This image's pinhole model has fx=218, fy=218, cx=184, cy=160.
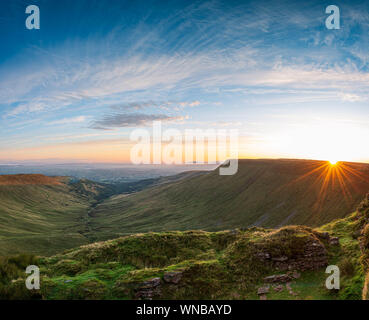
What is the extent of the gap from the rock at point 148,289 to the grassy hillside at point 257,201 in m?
80.4

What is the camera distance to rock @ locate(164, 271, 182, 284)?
55.6 feet

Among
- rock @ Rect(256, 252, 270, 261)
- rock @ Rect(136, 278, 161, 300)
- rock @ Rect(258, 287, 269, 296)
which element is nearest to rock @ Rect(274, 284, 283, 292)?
rock @ Rect(258, 287, 269, 296)

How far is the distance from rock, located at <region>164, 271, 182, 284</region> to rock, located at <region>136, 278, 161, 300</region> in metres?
0.82

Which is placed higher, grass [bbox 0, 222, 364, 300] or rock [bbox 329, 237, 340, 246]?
rock [bbox 329, 237, 340, 246]

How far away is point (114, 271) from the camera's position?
19328mm

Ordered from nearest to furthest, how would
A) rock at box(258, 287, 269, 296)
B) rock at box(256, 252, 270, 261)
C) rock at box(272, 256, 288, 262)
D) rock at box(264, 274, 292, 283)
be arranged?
1. rock at box(258, 287, 269, 296)
2. rock at box(264, 274, 292, 283)
3. rock at box(272, 256, 288, 262)
4. rock at box(256, 252, 270, 261)

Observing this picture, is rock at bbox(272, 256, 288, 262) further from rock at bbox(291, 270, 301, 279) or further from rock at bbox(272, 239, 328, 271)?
rock at bbox(291, 270, 301, 279)

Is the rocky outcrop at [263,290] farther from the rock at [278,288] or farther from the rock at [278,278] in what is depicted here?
the rock at [278,278]

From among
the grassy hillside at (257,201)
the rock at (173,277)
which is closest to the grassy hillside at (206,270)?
the rock at (173,277)

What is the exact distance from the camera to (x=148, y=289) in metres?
16.2

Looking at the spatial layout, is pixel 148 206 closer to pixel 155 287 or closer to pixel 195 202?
pixel 195 202

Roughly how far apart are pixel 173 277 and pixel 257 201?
111 m

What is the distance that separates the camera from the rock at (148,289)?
15961 mm

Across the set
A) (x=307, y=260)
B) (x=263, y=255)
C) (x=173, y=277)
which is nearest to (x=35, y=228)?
(x=173, y=277)
